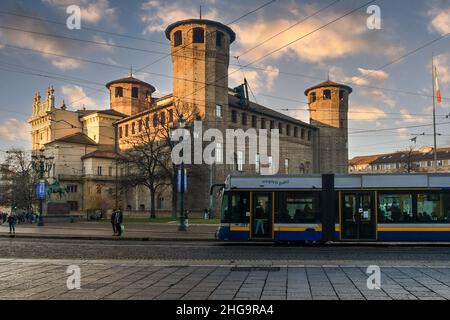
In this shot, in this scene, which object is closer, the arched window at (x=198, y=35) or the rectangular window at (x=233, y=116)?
the arched window at (x=198, y=35)

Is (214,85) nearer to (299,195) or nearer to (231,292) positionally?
(299,195)

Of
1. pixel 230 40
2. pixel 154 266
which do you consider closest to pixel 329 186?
pixel 154 266

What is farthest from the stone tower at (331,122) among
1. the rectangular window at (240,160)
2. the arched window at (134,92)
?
the arched window at (134,92)

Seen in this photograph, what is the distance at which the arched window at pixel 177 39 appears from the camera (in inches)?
2071

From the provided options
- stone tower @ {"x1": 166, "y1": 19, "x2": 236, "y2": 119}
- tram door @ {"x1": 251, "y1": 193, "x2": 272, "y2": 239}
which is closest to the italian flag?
tram door @ {"x1": 251, "y1": 193, "x2": 272, "y2": 239}

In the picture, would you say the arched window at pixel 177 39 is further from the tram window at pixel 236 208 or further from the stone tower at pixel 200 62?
the tram window at pixel 236 208

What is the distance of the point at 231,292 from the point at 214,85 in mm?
46076

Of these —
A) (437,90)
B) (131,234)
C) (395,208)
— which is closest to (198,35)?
(437,90)

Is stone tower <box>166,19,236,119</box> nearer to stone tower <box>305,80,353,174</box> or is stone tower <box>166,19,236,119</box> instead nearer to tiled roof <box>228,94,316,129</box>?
tiled roof <box>228,94,316,129</box>

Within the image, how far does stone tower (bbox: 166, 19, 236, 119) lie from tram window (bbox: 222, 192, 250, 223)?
3409 centimetres

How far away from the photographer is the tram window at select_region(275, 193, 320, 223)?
A: 16500 mm

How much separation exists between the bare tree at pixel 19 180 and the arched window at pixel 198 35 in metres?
28.9

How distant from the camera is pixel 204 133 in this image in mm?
51250

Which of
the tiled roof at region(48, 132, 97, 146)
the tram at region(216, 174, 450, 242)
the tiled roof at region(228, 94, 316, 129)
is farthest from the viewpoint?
the tiled roof at region(48, 132, 97, 146)
